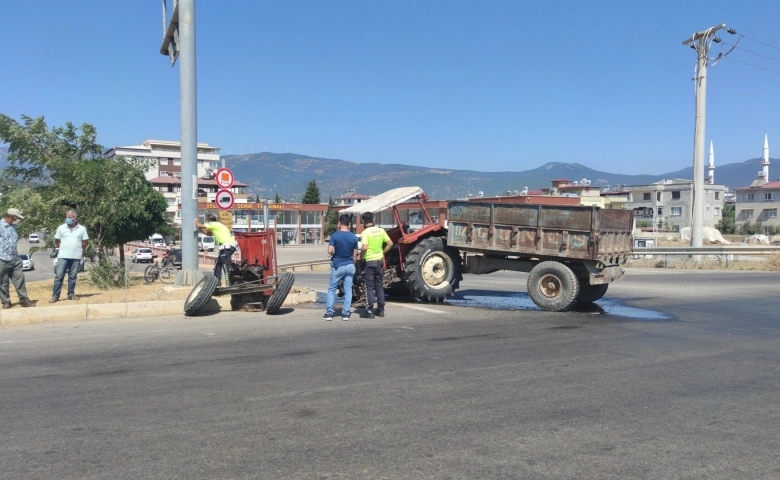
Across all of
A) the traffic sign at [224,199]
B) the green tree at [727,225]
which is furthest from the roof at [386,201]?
the green tree at [727,225]

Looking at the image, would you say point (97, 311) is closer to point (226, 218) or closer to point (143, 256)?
point (226, 218)

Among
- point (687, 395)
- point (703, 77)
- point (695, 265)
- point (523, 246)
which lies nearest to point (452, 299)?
point (523, 246)

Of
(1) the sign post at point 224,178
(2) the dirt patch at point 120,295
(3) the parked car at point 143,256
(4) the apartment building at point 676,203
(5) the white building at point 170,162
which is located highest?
(5) the white building at point 170,162

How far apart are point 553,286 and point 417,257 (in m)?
2.60

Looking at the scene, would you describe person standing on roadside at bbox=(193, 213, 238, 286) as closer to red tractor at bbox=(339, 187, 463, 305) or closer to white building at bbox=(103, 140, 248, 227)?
red tractor at bbox=(339, 187, 463, 305)

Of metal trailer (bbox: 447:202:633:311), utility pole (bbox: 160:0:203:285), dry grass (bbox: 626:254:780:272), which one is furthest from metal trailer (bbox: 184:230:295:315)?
dry grass (bbox: 626:254:780:272)

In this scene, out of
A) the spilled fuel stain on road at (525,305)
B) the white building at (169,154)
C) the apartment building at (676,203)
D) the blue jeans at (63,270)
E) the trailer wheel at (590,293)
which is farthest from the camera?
the white building at (169,154)

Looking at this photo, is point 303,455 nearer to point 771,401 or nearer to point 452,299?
point 771,401

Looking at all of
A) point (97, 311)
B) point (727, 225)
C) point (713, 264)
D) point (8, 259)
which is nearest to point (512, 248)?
point (97, 311)

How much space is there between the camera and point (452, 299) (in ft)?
44.3

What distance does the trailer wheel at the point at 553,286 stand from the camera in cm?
1133

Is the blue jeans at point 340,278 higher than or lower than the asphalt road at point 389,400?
higher

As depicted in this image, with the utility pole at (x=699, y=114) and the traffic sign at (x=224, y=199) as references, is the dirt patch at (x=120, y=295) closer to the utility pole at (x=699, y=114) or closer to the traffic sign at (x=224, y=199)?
the traffic sign at (x=224, y=199)

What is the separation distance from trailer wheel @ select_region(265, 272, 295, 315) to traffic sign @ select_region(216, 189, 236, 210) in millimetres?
3541
